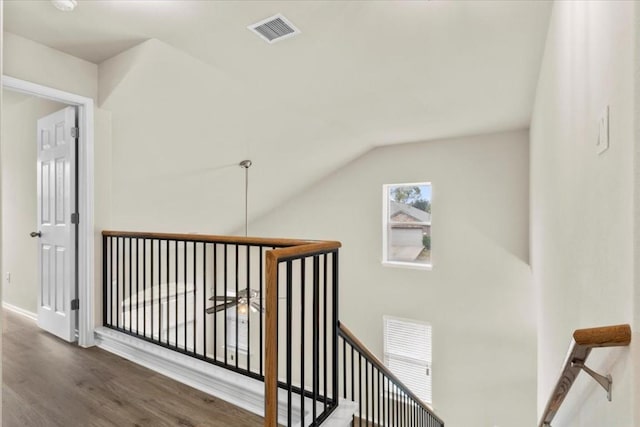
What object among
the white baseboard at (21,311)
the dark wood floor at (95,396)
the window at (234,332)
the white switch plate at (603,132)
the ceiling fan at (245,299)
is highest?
the white switch plate at (603,132)

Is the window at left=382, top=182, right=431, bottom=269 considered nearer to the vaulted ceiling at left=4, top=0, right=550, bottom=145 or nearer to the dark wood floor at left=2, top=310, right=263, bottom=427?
the vaulted ceiling at left=4, top=0, right=550, bottom=145

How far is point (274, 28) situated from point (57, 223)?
2.59 meters

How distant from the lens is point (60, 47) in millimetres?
2820

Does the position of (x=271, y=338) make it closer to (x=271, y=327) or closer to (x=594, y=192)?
(x=271, y=327)

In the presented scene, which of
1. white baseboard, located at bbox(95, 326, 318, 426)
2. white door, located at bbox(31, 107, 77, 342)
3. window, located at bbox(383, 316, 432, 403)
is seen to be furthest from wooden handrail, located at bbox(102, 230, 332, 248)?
window, located at bbox(383, 316, 432, 403)

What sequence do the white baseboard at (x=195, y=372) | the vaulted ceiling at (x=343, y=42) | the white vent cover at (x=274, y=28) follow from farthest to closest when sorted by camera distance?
the white vent cover at (x=274, y=28)
the vaulted ceiling at (x=343, y=42)
the white baseboard at (x=195, y=372)

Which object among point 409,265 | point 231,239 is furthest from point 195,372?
point 409,265

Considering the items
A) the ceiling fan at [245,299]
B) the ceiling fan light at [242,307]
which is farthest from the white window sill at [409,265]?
the ceiling fan light at [242,307]

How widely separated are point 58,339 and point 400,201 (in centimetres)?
493

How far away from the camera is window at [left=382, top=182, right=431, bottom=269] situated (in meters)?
5.88

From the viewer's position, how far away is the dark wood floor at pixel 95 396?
79.0 inches

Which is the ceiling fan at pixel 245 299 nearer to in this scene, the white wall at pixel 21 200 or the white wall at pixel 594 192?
the white wall at pixel 594 192

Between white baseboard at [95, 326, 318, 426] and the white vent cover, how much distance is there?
238 centimetres

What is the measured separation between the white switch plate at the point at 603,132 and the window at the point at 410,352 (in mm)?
5017
